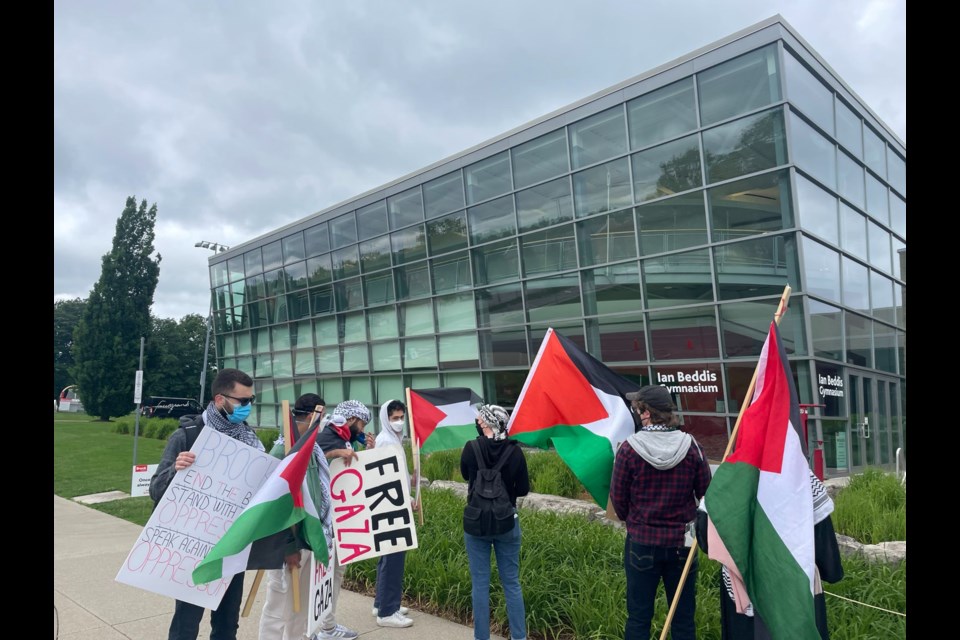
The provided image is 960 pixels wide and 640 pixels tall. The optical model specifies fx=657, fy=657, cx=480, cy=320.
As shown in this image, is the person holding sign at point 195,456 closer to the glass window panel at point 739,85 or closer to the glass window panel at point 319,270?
the glass window panel at point 739,85

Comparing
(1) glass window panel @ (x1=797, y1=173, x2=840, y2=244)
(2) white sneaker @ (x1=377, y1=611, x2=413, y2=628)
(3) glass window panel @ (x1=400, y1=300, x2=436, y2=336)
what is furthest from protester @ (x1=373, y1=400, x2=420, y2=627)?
(3) glass window panel @ (x1=400, y1=300, x2=436, y2=336)

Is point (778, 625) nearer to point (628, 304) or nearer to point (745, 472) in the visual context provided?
point (745, 472)

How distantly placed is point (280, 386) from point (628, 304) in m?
17.3

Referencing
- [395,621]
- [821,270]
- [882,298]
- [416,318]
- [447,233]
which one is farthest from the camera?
[416,318]

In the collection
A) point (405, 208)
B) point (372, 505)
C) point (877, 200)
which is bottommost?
point (372, 505)

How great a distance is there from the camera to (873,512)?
6.98 meters

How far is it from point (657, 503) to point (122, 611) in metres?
4.88

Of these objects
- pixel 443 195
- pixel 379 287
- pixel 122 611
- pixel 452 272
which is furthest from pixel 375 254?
pixel 122 611

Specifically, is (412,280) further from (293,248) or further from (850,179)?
(850,179)

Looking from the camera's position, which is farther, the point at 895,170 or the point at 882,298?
the point at 895,170

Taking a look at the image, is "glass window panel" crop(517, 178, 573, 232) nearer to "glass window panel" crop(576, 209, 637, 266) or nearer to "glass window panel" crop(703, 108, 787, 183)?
"glass window panel" crop(576, 209, 637, 266)

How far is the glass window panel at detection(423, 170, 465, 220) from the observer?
66.7ft

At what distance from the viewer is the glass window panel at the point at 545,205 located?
1742 cm
